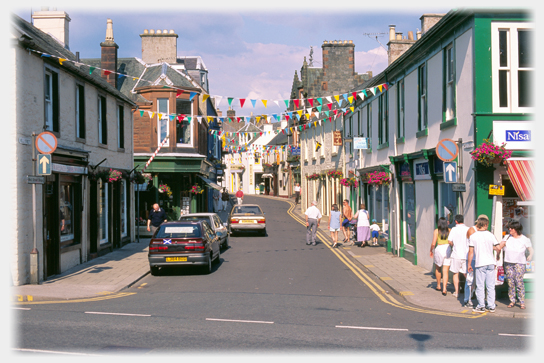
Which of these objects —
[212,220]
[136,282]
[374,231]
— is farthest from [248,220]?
[136,282]

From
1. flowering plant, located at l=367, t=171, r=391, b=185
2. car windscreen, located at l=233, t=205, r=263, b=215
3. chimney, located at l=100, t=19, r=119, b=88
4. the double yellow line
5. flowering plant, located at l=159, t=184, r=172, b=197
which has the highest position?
chimney, located at l=100, t=19, r=119, b=88

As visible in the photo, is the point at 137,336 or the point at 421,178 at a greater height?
the point at 421,178

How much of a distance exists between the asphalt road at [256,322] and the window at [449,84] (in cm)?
500

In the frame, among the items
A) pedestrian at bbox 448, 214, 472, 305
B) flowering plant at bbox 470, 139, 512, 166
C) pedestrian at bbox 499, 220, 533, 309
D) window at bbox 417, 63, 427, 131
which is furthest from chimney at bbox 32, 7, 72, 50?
pedestrian at bbox 499, 220, 533, 309

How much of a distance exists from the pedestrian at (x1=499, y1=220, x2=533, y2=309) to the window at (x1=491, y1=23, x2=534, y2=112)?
112 inches

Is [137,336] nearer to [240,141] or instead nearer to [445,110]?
[445,110]

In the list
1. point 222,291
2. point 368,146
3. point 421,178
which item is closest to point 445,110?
point 421,178

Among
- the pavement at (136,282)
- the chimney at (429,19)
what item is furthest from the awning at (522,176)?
the chimney at (429,19)

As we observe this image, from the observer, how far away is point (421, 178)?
15.2 m

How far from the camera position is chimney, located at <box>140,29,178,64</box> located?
32562 millimetres

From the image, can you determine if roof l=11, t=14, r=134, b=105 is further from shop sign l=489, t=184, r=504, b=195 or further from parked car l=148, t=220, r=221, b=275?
shop sign l=489, t=184, r=504, b=195

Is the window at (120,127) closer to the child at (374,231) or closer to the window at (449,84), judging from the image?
the child at (374,231)

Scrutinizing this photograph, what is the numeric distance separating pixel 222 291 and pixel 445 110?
745 centimetres

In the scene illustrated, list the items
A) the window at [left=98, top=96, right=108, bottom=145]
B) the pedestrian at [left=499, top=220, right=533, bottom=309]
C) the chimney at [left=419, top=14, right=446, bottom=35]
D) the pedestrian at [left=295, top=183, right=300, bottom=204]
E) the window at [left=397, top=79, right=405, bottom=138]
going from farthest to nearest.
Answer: the pedestrian at [left=295, top=183, right=300, bottom=204] < the chimney at [left=419, top=14, right=446, bottom=35] < the window at [left=98, top=96, right=108, bottom=145] < the window at [left=397, top=79, right=405, bottom=138] < the pedestrian at [left=499, top=220, right=533, bottom=309]
